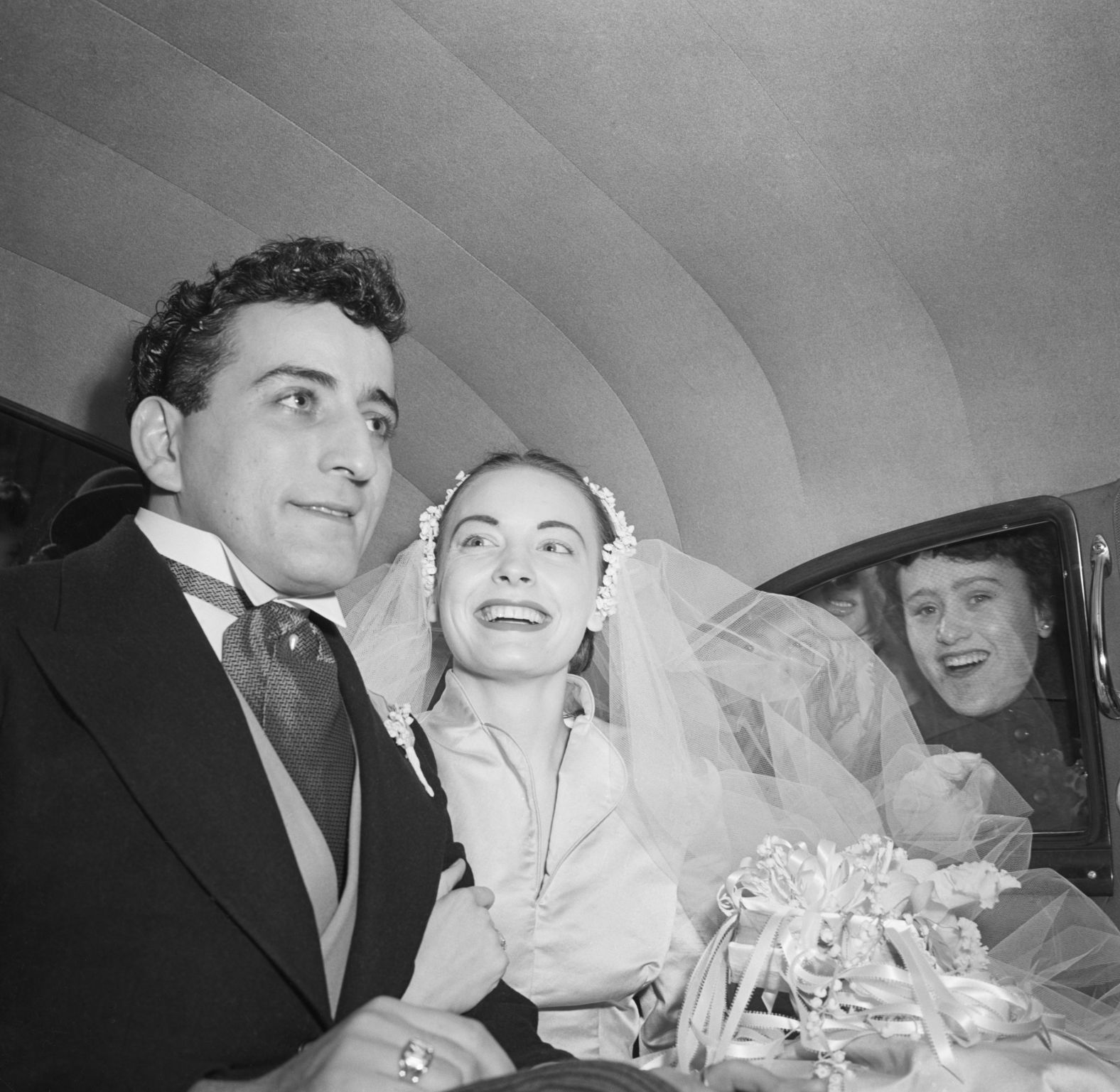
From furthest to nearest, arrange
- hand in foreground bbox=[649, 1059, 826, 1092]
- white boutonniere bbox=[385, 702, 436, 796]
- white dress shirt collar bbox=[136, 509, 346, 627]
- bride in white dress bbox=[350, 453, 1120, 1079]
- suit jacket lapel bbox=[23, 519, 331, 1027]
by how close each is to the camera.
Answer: bride in white dress bbox=[350, 453, 1120, 1079], white boutonniere bbox=[385, 702, 436, 796], white dress shirt collar bbox=[136, 509, 346, 627], hand in foreground bbox=[649, 1059, 826, 1092], suit jacket lapel bbox=[23, 519, 331, 1027]

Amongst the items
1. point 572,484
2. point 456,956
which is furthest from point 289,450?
point 572,484

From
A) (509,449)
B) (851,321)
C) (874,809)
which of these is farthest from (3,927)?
(509,449)

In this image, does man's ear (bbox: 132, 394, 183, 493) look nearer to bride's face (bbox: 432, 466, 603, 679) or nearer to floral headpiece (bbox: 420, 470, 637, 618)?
bride's face (bbox: 432, 466, 603, 679)

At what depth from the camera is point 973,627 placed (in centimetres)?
279

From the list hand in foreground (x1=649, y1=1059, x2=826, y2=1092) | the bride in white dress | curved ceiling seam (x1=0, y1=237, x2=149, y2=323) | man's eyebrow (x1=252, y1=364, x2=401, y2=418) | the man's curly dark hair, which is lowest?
hand in foreground (x1=649, y1=1059, x2=826, y2=1092)

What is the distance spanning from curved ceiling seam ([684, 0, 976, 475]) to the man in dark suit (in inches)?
50.4

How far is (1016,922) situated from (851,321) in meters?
1.59

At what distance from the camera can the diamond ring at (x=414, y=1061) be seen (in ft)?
3.31

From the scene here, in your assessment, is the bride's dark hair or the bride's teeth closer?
the bride's teeth

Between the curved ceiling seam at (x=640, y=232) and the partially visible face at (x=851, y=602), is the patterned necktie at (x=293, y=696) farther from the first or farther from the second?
the partially visible face at (x=851, y=602)

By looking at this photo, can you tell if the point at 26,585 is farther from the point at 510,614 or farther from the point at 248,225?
the point at 248,225

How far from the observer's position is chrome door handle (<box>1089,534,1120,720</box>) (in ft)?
8.13

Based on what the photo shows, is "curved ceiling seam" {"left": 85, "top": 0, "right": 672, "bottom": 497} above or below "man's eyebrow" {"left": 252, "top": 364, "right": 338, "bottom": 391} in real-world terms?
above

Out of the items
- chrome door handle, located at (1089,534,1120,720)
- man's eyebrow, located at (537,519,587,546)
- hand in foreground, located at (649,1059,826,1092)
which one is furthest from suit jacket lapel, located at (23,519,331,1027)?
chrome door handle, located at (1089,534,1120,720)
